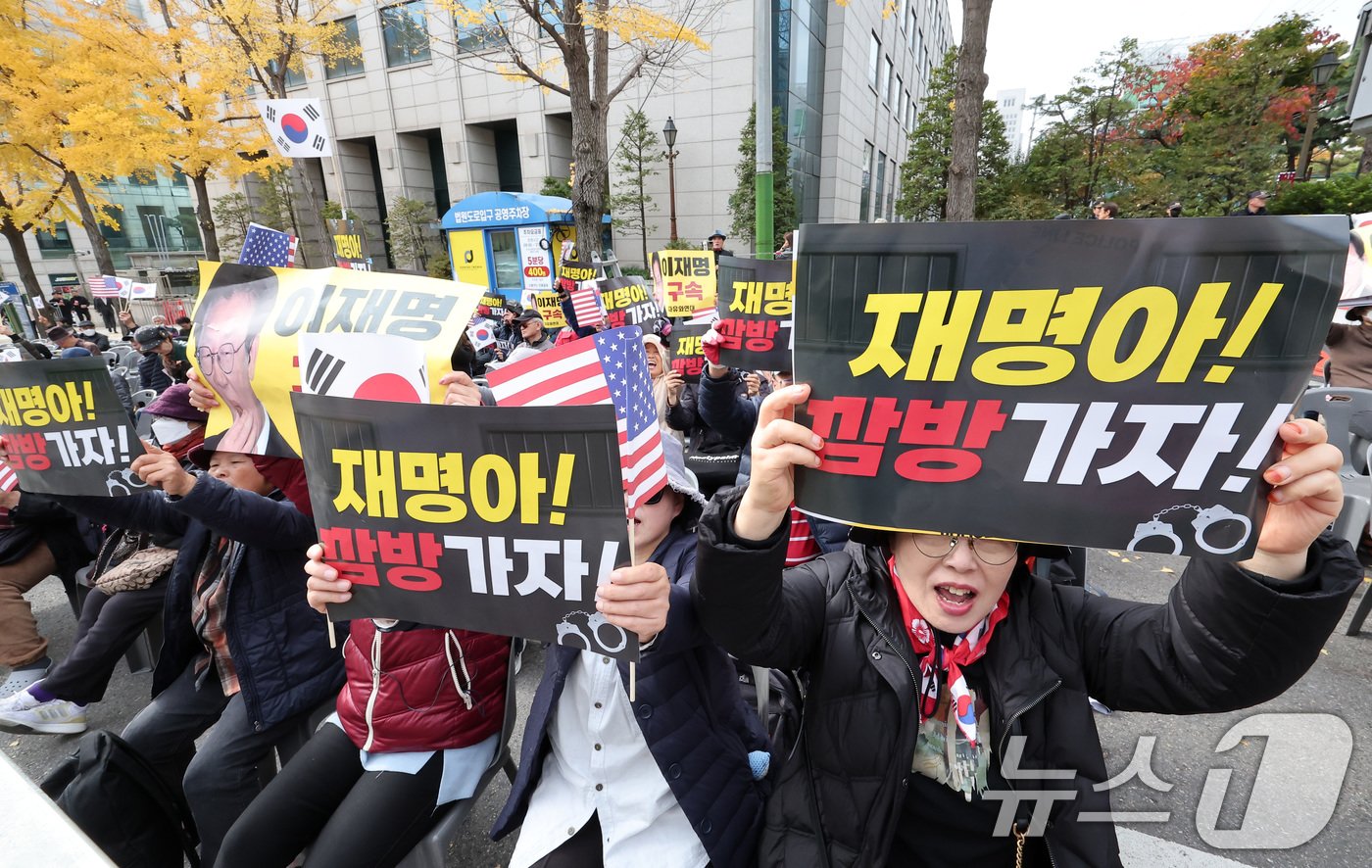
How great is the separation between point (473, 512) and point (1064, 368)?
1322mm

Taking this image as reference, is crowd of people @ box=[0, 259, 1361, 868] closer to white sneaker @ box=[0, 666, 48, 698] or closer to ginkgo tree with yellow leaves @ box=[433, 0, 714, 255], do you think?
white sneaker @ box=[0, 666, 48, 698]

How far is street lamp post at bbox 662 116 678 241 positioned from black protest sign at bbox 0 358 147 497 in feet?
57.3

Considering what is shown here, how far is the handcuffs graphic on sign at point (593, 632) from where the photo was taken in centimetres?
141

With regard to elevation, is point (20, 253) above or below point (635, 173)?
below

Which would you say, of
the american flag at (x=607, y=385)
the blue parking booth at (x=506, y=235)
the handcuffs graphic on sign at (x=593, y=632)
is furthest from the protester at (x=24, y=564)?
the blue parking booth at (x=506, y=235)

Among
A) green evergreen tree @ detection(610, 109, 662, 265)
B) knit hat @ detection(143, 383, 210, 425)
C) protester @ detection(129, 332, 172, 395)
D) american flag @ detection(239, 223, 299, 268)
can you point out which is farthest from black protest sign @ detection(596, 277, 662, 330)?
green evergreen tree @ detection(610, 109, 662, 265)

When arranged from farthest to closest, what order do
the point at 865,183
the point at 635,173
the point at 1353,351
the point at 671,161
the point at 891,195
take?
the point at 891,195 < the point at 865,183 < the point at 635,173 < the point at 671,161 < the point at 1353,351

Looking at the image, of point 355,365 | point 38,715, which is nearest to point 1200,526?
point 355,365

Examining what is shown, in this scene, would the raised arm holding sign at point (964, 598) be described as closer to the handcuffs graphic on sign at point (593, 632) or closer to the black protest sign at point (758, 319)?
the handcuffs graphic on sign at point (593, 632)

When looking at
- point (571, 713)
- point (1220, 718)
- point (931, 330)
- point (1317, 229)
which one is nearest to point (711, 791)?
point (571, 713)

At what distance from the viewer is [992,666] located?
1.48m

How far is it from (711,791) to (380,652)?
1.18 m

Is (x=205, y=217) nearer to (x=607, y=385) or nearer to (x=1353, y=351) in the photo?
(x=607, y=385)

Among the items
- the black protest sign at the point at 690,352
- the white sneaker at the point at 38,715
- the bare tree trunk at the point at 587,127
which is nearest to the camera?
the white sneaker at the point at 38,715
